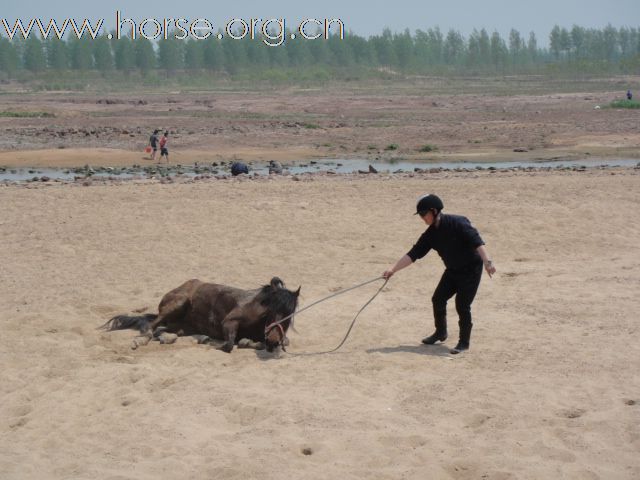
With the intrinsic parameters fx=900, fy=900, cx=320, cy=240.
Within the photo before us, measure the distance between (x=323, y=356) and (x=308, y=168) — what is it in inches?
757

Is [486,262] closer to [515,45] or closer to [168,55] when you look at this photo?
[168,55]

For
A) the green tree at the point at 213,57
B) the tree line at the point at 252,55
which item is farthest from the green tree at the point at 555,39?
the green tree at the point at 213,57

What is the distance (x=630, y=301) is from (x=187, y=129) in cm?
3268

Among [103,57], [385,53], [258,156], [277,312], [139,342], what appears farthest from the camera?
[385,53]

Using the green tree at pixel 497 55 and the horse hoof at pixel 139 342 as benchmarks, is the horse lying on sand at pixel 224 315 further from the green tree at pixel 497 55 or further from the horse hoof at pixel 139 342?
the green tree at pixel 497 55

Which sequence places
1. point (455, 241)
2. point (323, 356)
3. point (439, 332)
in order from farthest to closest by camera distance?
1. point (439, 332)
2. point (323, 356)
3. point (455, 241)

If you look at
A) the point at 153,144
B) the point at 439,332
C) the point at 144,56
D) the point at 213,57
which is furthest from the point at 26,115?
the point at 213,57

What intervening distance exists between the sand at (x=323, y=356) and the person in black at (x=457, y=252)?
20.0 inches

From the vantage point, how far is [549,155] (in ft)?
103

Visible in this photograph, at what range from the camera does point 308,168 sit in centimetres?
2803

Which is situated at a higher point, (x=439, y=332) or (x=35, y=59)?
(x=35, y=59)

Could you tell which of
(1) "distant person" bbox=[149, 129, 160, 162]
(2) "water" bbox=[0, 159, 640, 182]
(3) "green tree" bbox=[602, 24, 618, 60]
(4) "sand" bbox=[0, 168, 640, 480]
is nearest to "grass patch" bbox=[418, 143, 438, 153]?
(2) "water" bbox=[0, 159, 640, 182]

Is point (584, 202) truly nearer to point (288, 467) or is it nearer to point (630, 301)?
point (630, 301)

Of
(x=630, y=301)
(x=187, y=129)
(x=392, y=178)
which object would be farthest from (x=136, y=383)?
(x=187, y=129)
